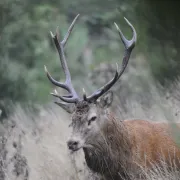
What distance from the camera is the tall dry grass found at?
7.13 meters

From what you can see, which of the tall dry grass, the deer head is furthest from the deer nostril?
the tall dry grass

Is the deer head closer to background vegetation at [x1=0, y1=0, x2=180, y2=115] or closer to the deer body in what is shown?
the deer body

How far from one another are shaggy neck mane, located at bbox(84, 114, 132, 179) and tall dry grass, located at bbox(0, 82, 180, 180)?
7.5 inches

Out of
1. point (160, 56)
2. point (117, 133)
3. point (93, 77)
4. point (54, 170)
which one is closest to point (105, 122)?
point (117, 133)

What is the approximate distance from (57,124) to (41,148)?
101cm

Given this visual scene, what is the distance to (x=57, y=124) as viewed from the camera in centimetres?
940

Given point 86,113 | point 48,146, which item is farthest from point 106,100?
point 48,146

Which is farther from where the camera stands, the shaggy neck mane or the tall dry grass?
the tall dry grass

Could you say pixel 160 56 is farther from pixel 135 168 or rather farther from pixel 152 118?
pixel 152 118

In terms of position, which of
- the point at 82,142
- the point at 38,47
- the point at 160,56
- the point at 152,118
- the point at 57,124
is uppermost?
the point at 160,56

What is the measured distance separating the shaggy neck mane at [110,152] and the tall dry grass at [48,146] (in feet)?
0.62

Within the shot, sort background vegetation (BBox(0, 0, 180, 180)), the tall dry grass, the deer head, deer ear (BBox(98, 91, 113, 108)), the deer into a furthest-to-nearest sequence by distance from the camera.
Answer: the tall dry grass → deer ear (BBox(98, 91, 113, 108)) → the deer → the deer head → background vegetation (BBox(0, 0, 180, 180))

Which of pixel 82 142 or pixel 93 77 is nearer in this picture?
pixel 82 142

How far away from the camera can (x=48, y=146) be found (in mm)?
8344
